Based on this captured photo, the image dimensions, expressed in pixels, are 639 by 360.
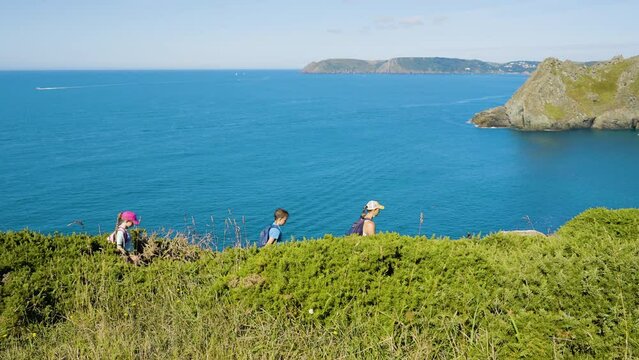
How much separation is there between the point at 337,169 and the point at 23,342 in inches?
2482

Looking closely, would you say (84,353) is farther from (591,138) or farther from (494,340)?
A: (591,138)

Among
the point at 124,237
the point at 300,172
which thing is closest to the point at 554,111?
the point at 300,172

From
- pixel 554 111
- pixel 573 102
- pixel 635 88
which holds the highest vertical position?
pixel 635 88

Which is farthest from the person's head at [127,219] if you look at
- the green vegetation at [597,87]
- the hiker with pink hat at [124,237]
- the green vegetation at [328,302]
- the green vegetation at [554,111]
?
the green vegetation at [597,87]

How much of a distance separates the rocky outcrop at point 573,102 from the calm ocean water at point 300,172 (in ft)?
17.6

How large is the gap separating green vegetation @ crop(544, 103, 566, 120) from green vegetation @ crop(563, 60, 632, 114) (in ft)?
15.2

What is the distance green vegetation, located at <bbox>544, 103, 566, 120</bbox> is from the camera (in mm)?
107000

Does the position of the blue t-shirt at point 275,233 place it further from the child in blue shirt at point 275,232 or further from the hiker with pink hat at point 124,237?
the hiker with pink hat at point 124,237

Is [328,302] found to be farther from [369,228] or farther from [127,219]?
[127,219]

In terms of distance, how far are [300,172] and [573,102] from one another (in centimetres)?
7518

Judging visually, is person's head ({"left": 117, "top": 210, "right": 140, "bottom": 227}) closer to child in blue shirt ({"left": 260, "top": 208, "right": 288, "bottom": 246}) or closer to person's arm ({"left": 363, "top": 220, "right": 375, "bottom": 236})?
child in blue shirt ({"left": 260, "top": 208, "right": 288, "bottom": 246})

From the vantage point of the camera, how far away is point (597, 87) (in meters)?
112

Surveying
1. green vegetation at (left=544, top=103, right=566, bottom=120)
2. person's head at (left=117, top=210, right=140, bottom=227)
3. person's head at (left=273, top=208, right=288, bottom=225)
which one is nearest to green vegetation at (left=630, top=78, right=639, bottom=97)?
green vegetation at (left=544, top=103, right=566, bottom=120)

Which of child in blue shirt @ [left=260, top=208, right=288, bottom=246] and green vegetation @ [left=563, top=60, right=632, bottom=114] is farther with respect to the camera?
green vegetation @ [left=563, top=60, right=632, bottom=114]
